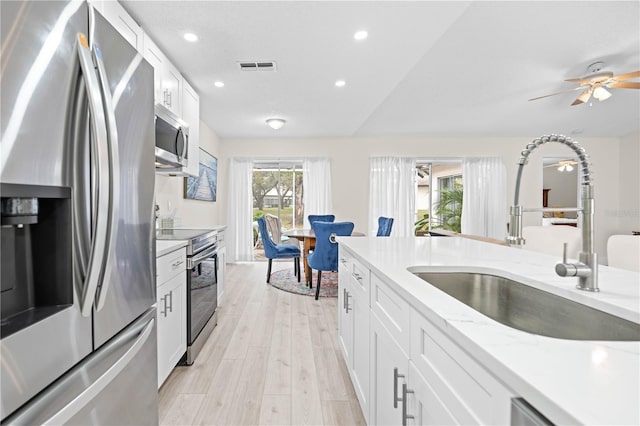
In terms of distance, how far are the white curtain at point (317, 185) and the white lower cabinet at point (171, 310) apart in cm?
392

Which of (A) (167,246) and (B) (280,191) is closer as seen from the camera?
(A) (167,246)

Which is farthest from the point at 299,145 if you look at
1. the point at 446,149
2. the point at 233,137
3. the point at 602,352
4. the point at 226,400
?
the point at 602,352

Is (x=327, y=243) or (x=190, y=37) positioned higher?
(x=190, y=37)

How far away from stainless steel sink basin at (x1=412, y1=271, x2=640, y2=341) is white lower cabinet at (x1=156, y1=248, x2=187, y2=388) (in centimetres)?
138

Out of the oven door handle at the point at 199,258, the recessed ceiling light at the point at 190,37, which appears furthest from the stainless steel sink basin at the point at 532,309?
the recessed ceiling light at the point at 190,37

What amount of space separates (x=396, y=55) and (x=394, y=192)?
11.5ft

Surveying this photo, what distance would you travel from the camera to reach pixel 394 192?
233 inches

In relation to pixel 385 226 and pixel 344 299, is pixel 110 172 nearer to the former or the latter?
pixel 344 299

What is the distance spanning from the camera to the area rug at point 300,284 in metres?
3.86

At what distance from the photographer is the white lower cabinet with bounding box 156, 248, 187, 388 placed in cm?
169

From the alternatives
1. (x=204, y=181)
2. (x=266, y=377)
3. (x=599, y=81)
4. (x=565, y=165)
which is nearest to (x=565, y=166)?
(x=565, y=165)

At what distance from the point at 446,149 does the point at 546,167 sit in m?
2.27

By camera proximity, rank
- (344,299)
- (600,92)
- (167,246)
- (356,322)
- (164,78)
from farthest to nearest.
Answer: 1. (600,92)
2. (164,78)
3. (344,299)
4. (167,246)
5. (356,322)

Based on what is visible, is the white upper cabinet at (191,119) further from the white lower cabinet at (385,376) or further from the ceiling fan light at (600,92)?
the ceiling fan light at (600,92)
